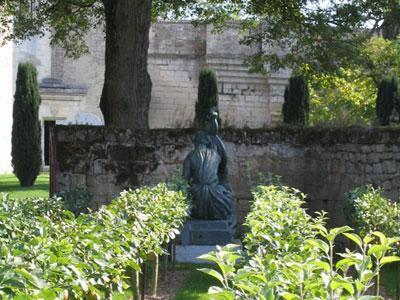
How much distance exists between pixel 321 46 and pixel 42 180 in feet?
38.4

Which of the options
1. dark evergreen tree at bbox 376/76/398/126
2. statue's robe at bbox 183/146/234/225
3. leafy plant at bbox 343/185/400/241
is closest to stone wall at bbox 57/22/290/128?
dark evergreen tree at bbox 376/76/398/126

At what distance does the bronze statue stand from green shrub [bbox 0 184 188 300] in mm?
2468

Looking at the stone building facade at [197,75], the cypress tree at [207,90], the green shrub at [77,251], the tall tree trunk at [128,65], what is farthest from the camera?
the stone building facade at [197,75]

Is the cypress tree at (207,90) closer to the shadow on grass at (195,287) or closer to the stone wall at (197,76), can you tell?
the stone wall at (197,76)

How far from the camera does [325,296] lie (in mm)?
2604

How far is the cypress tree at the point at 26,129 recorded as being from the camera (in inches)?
779

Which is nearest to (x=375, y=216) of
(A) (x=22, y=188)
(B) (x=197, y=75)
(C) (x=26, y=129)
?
(A) (x=22, y=188)

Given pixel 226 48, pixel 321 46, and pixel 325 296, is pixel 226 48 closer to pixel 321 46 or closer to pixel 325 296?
pixel 321 46

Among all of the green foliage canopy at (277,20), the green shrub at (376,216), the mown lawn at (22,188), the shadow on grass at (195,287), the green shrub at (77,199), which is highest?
the green foliage canopy at (277,20)

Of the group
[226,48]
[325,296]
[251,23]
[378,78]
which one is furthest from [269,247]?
[378,78]

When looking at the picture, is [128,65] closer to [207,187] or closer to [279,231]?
[207,187]

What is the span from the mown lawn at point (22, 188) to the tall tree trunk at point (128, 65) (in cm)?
418

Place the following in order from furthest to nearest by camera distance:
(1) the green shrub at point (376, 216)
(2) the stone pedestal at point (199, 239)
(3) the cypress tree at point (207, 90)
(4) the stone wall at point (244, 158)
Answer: (3) the cypress tree at point (207, 90) < (4) the stone wall at point (244, 158) < (2) the stone pedestal at point (199, 239) < (1) the green shrub at point (376, 216)

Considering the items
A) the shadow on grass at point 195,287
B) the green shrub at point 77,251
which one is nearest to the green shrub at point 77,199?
the shadow on grass at point 195,287
